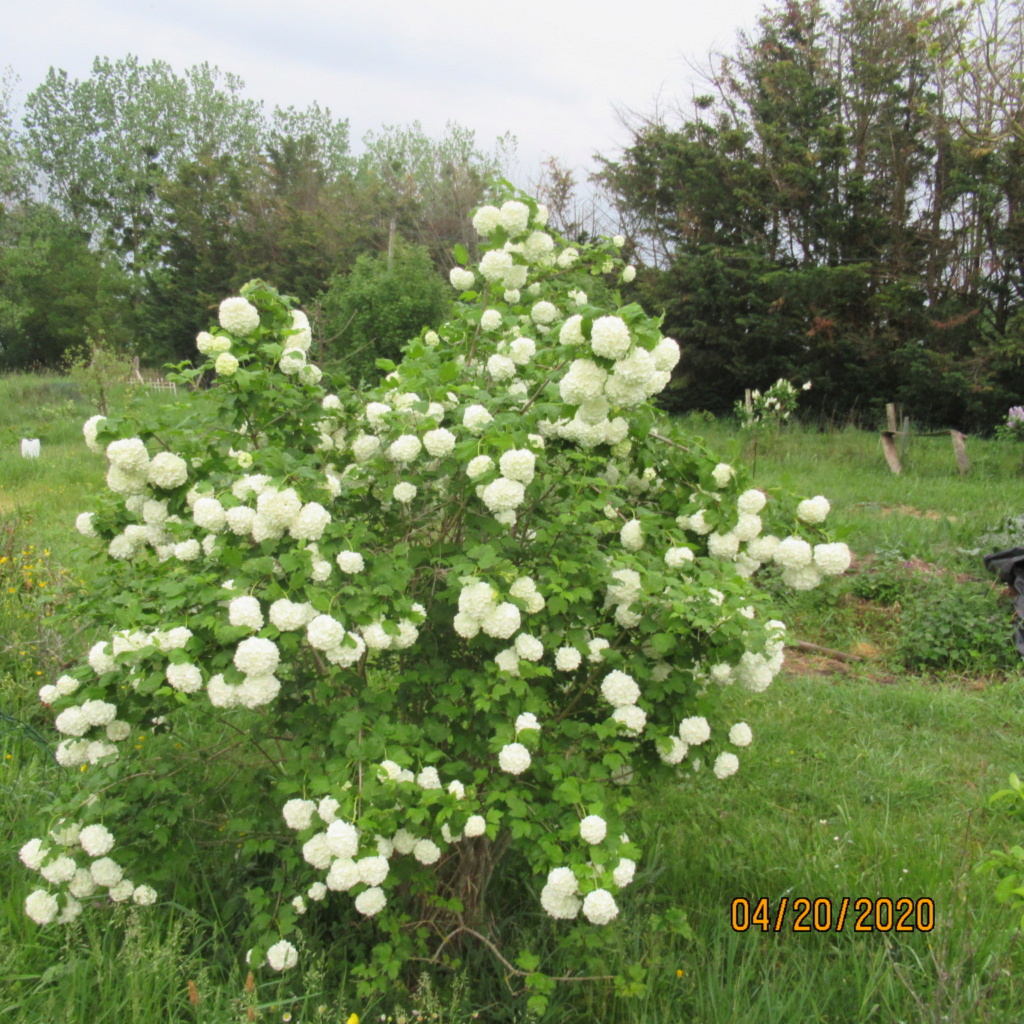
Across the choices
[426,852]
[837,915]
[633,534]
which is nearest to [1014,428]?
[837,915]

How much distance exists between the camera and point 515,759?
1.72 meters

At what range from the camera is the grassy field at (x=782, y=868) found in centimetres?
198

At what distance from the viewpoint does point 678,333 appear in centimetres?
1455

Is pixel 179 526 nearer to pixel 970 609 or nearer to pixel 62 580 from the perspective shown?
pixel 62 580

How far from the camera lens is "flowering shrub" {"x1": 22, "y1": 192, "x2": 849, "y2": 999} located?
1708 mm

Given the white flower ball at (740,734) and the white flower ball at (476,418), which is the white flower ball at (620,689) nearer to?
the white flower ball at (740,734)

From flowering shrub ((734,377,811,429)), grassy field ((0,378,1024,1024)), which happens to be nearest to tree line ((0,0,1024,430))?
flowering shrub ((734,377,811,429))

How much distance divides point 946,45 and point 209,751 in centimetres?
1267

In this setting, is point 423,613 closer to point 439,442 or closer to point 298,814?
point 439,442

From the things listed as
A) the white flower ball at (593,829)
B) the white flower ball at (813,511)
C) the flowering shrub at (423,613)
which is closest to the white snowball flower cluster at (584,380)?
the flowering shrub at (423,613)

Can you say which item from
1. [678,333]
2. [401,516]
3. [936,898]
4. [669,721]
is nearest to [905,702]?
[936,898]

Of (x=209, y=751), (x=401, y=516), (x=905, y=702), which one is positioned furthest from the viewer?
(x=905, y=702)

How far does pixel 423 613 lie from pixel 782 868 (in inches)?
60.6

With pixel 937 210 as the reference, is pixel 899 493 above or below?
below
